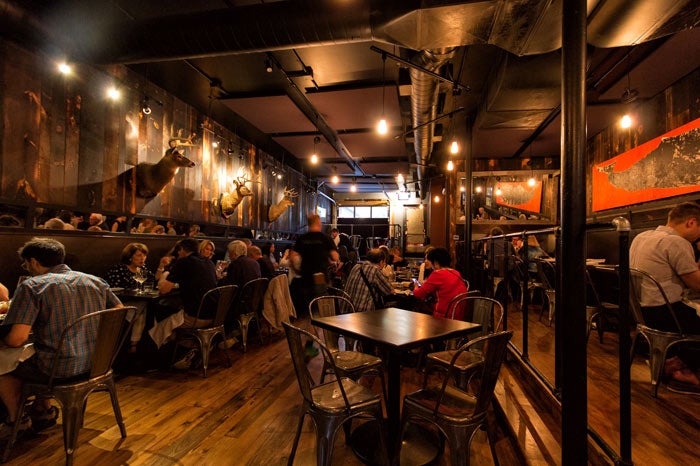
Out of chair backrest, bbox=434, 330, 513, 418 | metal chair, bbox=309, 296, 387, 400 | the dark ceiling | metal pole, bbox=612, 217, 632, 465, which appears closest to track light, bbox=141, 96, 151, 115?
the dark ceiling

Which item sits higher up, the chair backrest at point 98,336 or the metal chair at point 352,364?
the chair backrest at point 98,336

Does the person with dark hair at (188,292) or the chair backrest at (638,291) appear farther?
the person with dark hair at (188,292)

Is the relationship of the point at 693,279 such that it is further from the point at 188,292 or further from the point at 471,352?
the point at 188,292

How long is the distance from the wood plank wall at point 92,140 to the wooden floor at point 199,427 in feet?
7.52

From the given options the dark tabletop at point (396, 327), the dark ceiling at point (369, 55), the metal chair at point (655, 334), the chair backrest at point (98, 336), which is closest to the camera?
the dark tabletop at point (396, 327)

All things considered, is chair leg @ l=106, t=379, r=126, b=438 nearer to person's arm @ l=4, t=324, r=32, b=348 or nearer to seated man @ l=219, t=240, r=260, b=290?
person's arm @ l=4, t=324, r=32, b=348

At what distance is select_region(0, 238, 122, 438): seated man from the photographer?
2.05m

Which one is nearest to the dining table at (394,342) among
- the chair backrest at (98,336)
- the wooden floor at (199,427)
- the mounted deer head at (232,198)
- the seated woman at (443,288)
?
the wooden floor at (199,427)

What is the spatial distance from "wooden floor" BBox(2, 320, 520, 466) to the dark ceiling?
3280 millimetres

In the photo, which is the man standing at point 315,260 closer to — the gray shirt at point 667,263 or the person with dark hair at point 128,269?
the person with dark hair at point 128,269

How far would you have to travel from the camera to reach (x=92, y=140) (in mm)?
4215

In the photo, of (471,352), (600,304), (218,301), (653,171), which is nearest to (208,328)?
(218,301)

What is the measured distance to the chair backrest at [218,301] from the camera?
362cm

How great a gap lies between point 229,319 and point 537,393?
331cm
